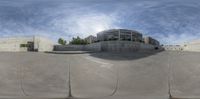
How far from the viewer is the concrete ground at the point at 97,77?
18.2 meters

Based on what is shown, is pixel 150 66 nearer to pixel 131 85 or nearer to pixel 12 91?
pixel 131 85

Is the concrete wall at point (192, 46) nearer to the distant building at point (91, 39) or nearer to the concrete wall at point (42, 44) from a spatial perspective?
the distant building at point (91, 39)

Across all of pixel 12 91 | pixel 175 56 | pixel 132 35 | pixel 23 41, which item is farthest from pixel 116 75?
pixel 23 41

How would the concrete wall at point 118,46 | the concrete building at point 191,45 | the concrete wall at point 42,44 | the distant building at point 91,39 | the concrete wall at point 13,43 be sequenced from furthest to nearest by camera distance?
the concrete building at point 191,45
the distant building at point 91,39
the concrete wall at point 42,44
the concrete wall at point 118,46
the concrete wall at point 13,43

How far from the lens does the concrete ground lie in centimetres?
1819

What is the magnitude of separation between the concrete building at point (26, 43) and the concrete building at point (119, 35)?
23.6ft

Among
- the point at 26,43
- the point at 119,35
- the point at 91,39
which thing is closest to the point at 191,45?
the point at 119,35

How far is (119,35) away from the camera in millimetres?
38875

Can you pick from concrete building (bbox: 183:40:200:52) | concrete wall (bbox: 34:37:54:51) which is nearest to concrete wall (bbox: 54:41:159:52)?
concrete wall (bbox: 34:37:54:51)

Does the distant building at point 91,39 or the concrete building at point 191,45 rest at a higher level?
the distant building at point 91,39

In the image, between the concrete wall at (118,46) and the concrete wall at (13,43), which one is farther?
the concrete wall at (118,46)

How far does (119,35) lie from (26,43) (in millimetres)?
11706

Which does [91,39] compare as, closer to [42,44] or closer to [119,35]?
[119,35]

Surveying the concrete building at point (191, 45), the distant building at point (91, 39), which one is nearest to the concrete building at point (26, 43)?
the distant building at point (91, 39)
